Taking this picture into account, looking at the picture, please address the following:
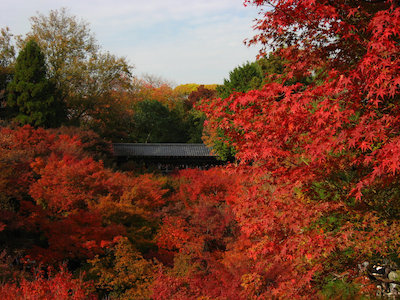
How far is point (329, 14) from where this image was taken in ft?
18.1

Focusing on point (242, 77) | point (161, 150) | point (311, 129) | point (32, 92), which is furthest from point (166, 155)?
point (311, 129)

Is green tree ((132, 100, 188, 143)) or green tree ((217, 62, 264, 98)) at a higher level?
green tree ((217, 62, 264, 98))

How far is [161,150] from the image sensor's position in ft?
101

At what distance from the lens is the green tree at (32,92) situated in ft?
84.5

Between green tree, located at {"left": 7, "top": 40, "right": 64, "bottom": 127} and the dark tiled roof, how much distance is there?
17.1 feet

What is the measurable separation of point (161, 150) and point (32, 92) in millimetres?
10127

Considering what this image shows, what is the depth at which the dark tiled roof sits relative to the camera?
98.3 ft

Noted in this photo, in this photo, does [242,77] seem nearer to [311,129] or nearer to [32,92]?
[32,92]

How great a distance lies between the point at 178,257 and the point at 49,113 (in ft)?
55.2

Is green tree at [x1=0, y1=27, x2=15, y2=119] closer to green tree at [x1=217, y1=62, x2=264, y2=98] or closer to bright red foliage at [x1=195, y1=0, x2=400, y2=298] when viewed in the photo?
green tree at [x1=217, y1=62, x2=264, y2=98]

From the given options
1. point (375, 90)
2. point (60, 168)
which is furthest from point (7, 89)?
point (375, 90)

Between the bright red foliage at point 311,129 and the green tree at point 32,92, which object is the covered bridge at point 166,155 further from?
the bright red foliage at point 311,129

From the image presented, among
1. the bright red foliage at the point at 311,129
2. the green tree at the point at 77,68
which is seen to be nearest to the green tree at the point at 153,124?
the green tree at the point at 77,68

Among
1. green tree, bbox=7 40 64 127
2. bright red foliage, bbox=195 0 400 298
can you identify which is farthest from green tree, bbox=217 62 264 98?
bright red foliage, bbox=195 0 400 298
